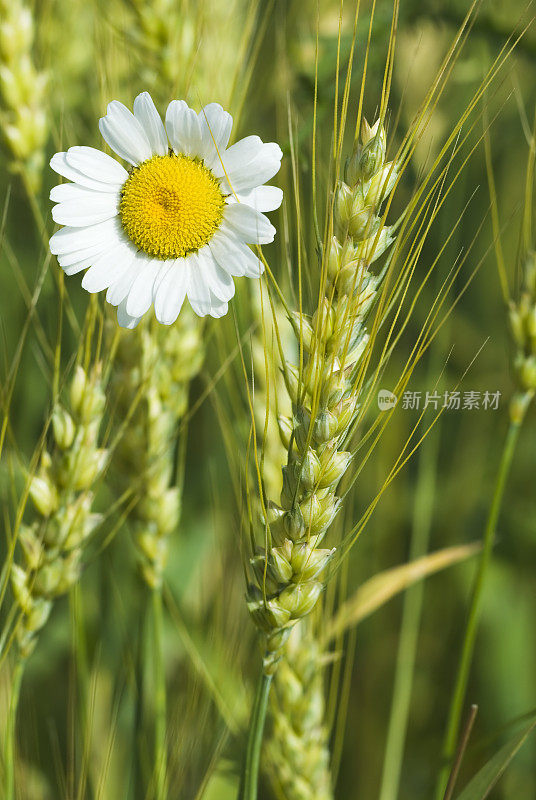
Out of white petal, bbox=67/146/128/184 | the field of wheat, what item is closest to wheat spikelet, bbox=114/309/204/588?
the field of wheat

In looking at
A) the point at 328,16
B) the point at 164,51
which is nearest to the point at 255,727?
the point at 164,51

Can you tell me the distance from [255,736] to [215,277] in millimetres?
168

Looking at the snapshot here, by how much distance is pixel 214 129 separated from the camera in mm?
252

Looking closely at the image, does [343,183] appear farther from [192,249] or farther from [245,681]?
[245,681]

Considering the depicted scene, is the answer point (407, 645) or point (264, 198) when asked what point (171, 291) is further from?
point (407, 645)

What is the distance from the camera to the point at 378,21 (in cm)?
39

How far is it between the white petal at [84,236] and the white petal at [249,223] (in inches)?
1.8

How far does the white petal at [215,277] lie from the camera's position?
24 centimetres

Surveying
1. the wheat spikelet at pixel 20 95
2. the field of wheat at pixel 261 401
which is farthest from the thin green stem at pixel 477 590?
the wheat spikelet at pixel 20 95

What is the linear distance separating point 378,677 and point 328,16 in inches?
20.4

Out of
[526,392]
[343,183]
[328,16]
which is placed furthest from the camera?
[328,16]

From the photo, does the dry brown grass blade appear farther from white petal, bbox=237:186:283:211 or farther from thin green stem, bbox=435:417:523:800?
white petal, bbox=237:186:283:211

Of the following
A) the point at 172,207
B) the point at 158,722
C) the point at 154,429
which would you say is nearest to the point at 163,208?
the point at 172,207

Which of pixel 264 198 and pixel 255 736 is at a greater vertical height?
pixel 264 198
